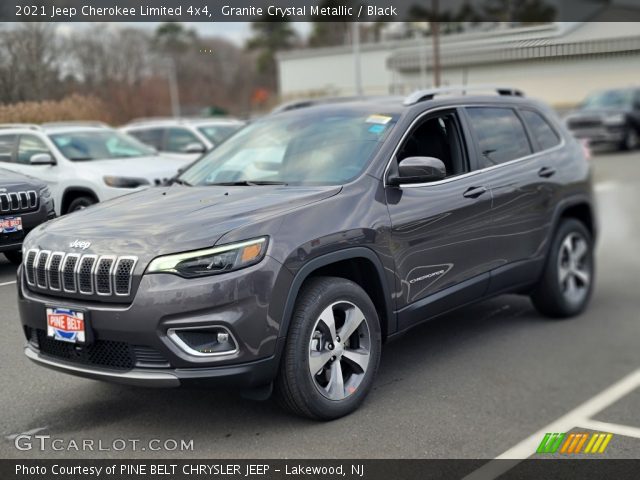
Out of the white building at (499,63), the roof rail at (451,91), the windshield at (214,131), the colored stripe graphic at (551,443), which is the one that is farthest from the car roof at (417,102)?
the windshield at (214,131)

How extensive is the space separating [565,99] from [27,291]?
45.1 meters

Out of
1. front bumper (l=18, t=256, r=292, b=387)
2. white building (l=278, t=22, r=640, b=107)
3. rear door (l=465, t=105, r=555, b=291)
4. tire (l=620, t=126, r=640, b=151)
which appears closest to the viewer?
front bumper (l=18, t=256, r=292, b=387)

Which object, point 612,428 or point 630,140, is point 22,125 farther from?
point 630,140

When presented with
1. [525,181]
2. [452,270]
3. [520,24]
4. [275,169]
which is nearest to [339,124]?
[275,169]

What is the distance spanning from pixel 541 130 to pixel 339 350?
319cm

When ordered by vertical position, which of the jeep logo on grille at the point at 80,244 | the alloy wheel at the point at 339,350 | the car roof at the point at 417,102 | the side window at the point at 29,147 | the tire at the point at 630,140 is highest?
the car roof at the point at 417,102

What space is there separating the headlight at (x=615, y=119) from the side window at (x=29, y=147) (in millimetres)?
21602

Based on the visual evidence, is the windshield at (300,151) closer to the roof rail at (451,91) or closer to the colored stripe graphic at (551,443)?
the roof rail at (451,91)

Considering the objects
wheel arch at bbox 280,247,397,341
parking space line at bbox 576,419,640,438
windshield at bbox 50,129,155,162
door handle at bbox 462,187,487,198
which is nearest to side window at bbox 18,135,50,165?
windshield at bbox 50,129,155,162

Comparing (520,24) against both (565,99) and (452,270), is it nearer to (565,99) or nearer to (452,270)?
(452,270)

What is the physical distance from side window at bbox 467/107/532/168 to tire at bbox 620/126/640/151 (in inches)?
753

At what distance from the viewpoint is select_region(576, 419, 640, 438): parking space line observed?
4.08 meters

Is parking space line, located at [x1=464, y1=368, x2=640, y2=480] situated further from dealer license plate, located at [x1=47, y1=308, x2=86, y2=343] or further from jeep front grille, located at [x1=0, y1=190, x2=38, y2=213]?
jeep front grille, located at [x1=0, y1=190, x2=38, y2=213]

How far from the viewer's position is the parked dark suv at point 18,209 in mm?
3635
